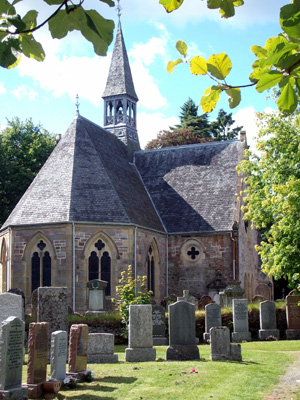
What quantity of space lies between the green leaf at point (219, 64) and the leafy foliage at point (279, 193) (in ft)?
58.8

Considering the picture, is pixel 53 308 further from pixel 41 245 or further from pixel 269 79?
pixel 269 79

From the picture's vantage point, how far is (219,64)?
328 cm

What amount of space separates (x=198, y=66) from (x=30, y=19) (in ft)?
3.21

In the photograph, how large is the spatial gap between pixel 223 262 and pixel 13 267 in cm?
1051

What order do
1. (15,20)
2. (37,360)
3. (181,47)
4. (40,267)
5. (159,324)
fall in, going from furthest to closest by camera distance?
(40,267)
(159,324)
(37,360)
(181,47)
(15,20)

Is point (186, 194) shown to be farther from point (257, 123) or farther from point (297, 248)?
point (297, 248)

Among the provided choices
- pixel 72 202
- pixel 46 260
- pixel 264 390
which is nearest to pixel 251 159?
pixel 72 202

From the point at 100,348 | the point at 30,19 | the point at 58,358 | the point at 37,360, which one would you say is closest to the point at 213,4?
the point at 30,19

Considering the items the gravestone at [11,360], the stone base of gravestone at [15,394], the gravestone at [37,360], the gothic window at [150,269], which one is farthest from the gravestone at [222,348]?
the gothic window at [150,269]

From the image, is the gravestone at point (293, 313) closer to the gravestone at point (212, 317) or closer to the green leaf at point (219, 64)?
the gravestone at point (212, 317)

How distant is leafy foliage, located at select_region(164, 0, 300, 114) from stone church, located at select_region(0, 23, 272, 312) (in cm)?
2202

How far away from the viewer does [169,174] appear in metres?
33.9

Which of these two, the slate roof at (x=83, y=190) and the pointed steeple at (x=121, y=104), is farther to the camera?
the pointed steeple at (x=121, y=104)

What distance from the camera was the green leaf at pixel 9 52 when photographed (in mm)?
2992
